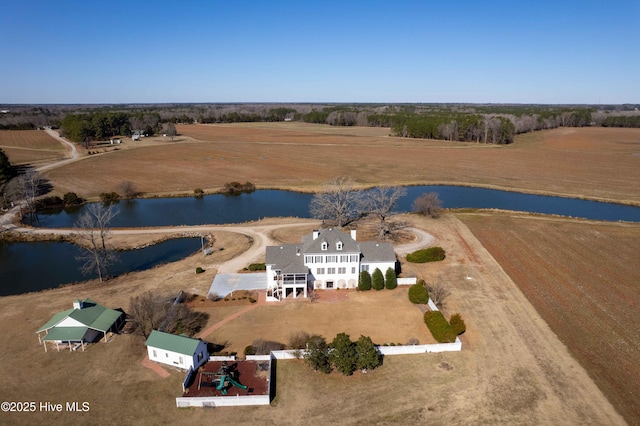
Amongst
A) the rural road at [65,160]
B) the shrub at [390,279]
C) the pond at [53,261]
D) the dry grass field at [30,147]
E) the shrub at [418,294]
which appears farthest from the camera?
the dry grass field at [30,147]

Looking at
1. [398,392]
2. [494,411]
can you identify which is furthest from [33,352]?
[494,411]

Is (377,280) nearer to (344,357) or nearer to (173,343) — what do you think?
(344,357)

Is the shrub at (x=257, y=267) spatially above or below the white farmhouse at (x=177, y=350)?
above

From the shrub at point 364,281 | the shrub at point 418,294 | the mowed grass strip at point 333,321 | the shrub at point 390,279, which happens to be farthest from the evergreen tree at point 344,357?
the shrub at point 390,279

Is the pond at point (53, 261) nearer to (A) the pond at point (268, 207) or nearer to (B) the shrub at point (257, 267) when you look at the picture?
(A) the pond at point (268, 207)

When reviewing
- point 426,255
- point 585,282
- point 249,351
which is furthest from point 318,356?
point 585,282
